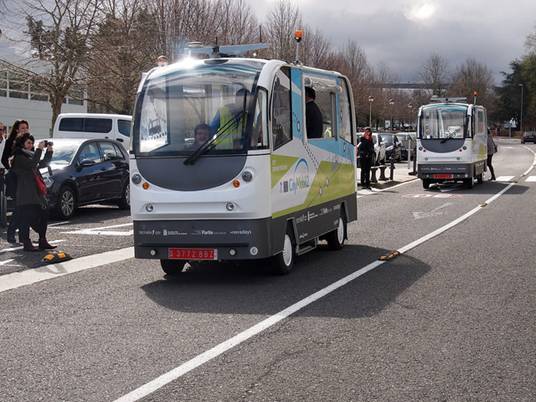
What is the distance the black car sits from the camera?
1579cm

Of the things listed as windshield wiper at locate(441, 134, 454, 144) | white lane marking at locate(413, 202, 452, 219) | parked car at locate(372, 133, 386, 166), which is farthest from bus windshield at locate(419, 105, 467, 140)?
parked car at locate(372, 133, 386, 166)

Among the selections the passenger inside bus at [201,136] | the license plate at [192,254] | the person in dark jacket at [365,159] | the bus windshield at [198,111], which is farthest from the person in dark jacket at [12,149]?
the person in dark jacket at [365,159]

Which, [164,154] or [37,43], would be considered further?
[37,43]

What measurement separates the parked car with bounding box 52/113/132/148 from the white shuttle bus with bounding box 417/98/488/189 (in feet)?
31.8

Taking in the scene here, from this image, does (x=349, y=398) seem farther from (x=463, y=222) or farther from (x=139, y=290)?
(x=463, y=222)

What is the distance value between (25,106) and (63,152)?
31.5 m

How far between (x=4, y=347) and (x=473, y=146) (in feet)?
71.0

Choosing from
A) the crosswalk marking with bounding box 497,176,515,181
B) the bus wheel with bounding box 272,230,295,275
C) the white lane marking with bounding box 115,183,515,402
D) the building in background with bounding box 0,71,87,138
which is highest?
the building in background with bounding box 0,71,87,138

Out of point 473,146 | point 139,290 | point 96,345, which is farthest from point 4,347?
point 473,146

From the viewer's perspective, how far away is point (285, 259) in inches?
384

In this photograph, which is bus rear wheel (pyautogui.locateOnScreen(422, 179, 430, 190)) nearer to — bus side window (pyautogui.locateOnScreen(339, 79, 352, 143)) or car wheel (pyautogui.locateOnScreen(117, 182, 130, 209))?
car wheel (pyautogui.locateOnScreen(117, 182, 130, 209))

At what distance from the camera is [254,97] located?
9.03 metres

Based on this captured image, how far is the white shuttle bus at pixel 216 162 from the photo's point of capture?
8945mm

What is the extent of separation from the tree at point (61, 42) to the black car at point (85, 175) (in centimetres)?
1785
